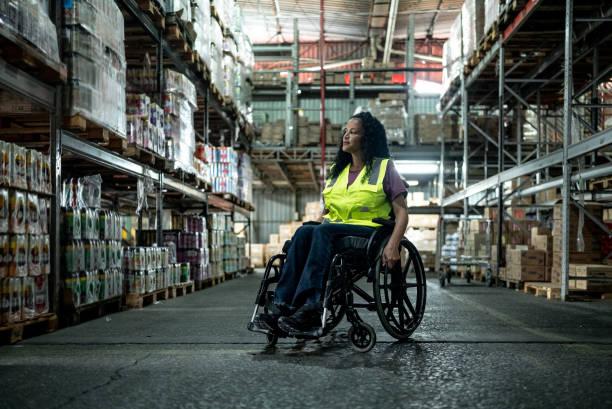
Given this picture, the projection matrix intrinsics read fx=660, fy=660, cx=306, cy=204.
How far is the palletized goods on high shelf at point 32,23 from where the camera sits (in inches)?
Result: 174

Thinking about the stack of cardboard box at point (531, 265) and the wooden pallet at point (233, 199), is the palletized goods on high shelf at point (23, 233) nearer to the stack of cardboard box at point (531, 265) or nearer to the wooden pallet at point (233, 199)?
the stack of cardboard box at point (531, 265)

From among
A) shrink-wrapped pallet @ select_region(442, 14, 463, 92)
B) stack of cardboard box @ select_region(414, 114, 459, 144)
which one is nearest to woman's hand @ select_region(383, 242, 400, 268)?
Answer: shrink-wrapped pallet @ select_region(442, 14, 463, 92)

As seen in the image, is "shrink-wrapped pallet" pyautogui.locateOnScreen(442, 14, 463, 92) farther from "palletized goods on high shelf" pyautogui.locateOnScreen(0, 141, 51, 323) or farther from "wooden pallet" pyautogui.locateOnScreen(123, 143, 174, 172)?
"palletized goods on high shelf" pyautogui.locateOnScreen(0, 141, 51, 323)

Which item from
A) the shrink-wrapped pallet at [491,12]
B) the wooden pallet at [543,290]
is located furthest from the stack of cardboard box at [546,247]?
the shrink-wrapped pallet at [491,12]

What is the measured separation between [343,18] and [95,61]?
18.9 metres

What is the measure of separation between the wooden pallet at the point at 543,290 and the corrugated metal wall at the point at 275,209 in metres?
16.9

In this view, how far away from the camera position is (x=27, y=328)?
5.09 metres

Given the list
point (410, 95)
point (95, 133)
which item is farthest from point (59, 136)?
point (410, 95)

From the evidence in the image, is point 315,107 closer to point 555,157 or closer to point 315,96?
point 315,96

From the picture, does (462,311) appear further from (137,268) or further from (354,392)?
(354,392)

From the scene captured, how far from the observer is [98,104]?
19.6ft

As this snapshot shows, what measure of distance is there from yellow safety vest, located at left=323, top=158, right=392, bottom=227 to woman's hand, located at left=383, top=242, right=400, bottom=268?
254mm

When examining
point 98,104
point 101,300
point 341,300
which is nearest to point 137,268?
point 101,300

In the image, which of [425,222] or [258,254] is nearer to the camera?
[425,222]
